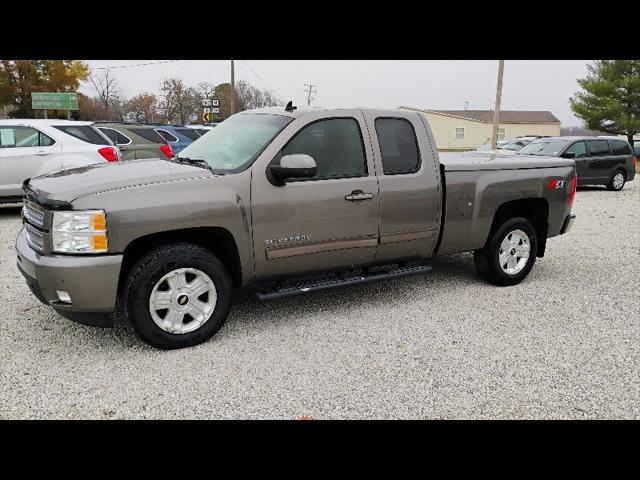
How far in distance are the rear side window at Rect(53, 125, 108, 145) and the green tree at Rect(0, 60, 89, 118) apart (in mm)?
34083

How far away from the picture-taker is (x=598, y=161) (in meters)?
15.2

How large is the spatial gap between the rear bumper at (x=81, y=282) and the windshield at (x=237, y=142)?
1205mm

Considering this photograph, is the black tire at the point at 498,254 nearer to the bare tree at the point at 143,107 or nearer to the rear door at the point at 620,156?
the rear door at the point at 620,156

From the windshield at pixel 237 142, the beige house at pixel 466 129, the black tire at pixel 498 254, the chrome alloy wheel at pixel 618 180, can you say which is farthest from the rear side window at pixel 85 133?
the beige house at pixel 466 129

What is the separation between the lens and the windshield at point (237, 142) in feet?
13.6

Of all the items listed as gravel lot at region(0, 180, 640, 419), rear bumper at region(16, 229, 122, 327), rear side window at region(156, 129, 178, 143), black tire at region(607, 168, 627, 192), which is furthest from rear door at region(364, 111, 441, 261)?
black tire at region(607, 168, 627, 192)

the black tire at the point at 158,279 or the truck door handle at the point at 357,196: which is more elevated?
the truck door handle at the point at 357,196

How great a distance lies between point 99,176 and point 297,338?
200 cm

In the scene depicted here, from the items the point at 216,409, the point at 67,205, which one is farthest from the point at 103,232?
the point at 216,409

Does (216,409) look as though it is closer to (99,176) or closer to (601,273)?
(99,176)

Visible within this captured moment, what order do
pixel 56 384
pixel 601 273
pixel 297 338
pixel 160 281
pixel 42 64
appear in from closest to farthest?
pixel 56 384
pixel 160 281
pixel 297 338
pixel 601 273
pixel 42 64

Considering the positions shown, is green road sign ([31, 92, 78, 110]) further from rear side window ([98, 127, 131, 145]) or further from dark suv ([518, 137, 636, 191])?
dark suv ([518, 137, 636, 191])

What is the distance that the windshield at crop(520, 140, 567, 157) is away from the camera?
14.5 m

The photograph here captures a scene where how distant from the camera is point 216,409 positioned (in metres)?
3.06
